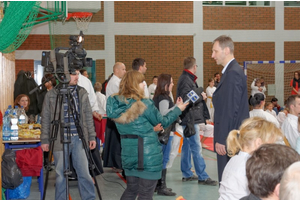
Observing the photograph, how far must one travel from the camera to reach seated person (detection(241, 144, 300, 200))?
1.96 m

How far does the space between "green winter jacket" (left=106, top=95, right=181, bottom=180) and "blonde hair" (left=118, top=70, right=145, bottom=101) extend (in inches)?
2.1

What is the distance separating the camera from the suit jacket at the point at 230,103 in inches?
161

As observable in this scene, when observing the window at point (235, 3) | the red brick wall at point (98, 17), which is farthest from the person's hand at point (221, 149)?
the window at point (235, 3)

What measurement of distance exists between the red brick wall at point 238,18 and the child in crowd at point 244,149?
14.8 metres

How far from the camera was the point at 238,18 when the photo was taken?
1769cm

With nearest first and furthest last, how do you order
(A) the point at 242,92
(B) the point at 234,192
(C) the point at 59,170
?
(B) the point at 234,192 < (A) the point at 242,92 < (C) the point at 59,170

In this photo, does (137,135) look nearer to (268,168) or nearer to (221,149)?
(221,149)

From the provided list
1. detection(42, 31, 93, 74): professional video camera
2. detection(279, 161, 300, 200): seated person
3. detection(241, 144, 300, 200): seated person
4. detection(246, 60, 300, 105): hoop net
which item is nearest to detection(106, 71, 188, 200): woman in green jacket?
detection(42, 31, 93, 74): professional video camera

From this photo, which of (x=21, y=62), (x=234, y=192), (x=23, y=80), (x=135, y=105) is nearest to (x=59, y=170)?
(x=135, y=105)

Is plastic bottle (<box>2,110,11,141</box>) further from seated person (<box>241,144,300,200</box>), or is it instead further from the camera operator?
seated person (<box>241,144,300,200</box>)

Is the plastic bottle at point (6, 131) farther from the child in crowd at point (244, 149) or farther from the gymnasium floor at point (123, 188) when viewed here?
the child in crowd at point (244, 149)

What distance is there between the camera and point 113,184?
6.84m

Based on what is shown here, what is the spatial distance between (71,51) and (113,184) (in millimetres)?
3049

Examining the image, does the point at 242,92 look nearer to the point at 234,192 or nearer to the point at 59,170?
the point at 234,192
